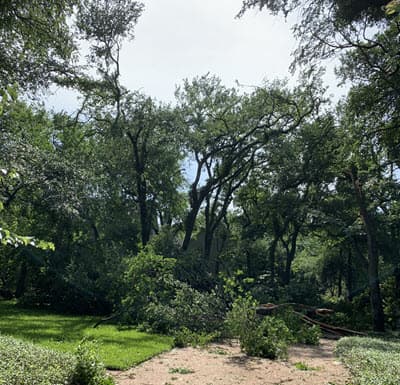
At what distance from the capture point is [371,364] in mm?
6582

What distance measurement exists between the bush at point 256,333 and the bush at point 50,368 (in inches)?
168

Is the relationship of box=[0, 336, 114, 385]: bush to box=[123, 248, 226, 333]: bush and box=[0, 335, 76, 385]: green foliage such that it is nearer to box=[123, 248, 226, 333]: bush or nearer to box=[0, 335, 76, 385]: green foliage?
box=[0, 335, 76, 385]: green foliage

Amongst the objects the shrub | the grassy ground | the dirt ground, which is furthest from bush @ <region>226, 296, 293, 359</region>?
the shrub

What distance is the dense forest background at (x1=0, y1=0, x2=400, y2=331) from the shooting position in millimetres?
9719

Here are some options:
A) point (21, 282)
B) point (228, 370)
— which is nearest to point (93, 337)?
point (228, 370)

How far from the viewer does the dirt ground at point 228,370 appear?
243 inches

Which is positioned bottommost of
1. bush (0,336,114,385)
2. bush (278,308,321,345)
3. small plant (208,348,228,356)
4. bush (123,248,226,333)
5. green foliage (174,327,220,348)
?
bush (0,336,114,385)

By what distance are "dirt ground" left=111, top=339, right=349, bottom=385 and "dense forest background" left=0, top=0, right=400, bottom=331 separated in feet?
8.84

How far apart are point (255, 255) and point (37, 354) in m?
21.4

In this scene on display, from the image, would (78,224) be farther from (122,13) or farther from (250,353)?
(250,353)

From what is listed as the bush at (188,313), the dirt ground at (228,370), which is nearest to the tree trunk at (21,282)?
the bush at (188,313)

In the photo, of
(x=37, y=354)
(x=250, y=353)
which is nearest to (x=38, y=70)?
(x=37, y=354)

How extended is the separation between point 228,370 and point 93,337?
163 inches

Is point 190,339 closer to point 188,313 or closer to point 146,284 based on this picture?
point 188,313
